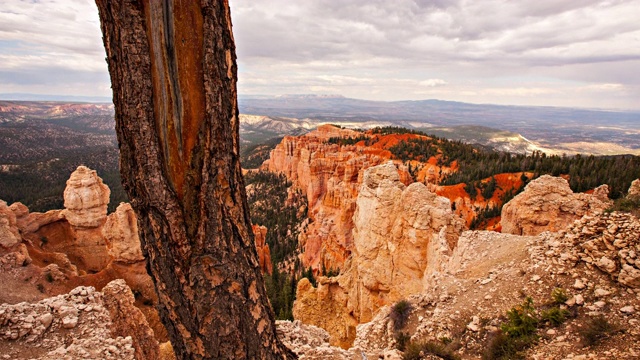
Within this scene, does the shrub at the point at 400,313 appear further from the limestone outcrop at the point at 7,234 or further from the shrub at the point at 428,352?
the limestone outcrop at the point at 7,234

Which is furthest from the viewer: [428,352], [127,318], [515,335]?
[127,318]

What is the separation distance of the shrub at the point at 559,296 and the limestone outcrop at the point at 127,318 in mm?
9087

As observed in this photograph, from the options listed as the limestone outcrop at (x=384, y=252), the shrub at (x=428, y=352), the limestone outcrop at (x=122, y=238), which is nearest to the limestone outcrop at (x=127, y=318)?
the shrub at (x=428, y=352)

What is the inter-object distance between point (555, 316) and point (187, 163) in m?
6.30

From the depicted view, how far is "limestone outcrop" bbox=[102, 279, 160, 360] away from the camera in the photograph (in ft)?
26.8

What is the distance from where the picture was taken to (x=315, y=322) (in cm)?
1742

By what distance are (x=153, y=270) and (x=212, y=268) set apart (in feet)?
1.96

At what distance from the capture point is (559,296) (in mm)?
5867

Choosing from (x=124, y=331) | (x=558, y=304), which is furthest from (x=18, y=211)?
(x=558, y=304)

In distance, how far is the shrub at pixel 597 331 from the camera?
15.0 ft

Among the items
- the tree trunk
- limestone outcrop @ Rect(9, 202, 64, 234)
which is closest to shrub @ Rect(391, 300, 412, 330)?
the tree trunk

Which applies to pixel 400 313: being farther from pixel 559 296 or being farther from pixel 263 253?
pixel 263 253

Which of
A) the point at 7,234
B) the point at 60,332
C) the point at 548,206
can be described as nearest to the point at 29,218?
the point at 7,234

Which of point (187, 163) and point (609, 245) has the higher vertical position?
point (187, 163)
